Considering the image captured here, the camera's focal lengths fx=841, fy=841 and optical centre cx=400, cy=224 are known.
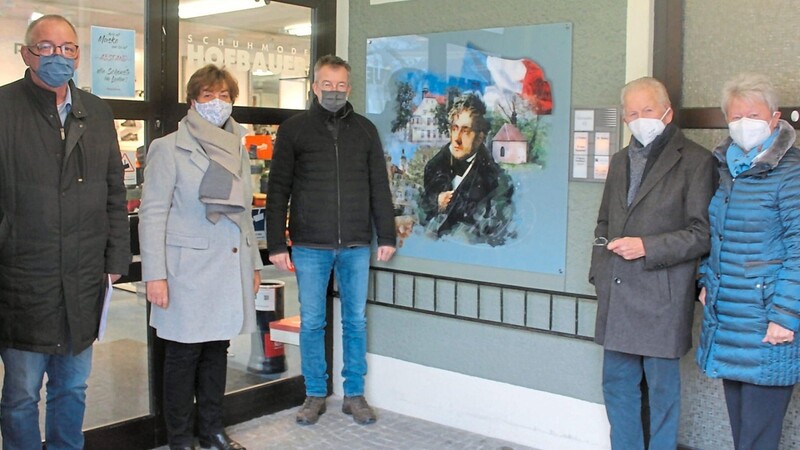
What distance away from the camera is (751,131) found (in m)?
2.83

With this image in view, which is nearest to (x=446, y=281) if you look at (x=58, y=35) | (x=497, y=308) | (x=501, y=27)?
(x=497, y=308)

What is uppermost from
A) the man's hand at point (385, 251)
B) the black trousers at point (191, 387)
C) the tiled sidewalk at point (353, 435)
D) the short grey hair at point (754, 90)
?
the short grey hair at point (754, 90)

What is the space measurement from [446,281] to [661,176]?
1301 mm

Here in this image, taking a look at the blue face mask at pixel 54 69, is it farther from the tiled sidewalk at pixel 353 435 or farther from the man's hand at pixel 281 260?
the tiled sidewalk at pixel 353 435

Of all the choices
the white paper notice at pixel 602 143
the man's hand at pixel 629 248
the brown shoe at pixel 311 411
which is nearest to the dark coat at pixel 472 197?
the white paper notice at pixel 602 143

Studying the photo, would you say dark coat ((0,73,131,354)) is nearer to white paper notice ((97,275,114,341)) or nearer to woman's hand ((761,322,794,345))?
white paper notice ((97,275,114,341))

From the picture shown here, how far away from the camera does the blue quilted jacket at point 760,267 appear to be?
2.74 meters

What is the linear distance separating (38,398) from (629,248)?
2165mm

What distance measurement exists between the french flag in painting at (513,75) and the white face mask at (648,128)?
576 millimetres

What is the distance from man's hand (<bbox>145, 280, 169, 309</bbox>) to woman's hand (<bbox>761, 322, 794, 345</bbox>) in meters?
2.24

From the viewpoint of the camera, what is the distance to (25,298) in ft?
9.12

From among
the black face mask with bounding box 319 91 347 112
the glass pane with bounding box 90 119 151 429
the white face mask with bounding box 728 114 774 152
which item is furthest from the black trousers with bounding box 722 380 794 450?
the glass pane with bounding box 90 119 151 429

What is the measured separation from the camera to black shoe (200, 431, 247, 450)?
3662 millimetres

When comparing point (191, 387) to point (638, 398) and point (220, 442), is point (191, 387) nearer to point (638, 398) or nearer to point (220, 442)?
point (220, 442)
